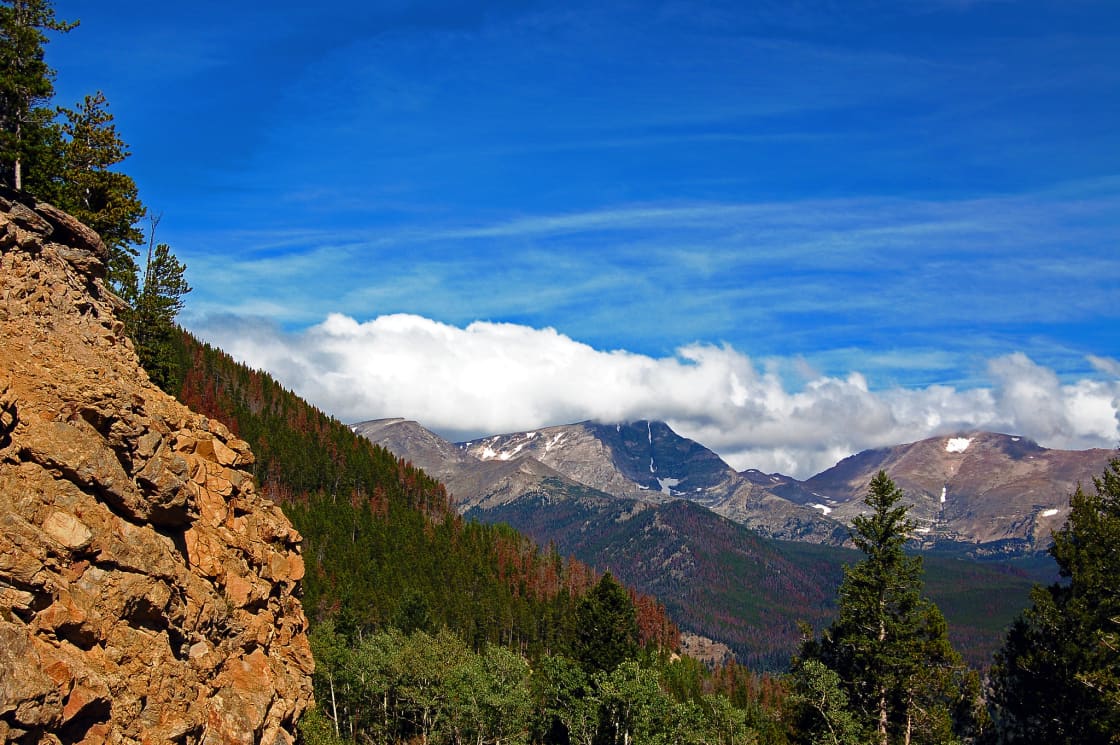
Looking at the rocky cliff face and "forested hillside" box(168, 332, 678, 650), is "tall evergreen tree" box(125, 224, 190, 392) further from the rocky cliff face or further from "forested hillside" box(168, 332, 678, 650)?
"forested hillside" box(168, 332, 678, 650)

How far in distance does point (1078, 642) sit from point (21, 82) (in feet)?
237

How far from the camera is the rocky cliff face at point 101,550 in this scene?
1013 inches

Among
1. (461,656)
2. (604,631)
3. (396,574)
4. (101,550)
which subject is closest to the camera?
(101,550)

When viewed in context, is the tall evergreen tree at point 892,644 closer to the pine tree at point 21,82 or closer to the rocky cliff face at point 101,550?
the rocky cliff face at point 101,550

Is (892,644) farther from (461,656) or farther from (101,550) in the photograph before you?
(461,656)

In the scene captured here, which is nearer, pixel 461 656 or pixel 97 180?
pixel 97 180

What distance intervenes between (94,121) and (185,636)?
41.6 meters

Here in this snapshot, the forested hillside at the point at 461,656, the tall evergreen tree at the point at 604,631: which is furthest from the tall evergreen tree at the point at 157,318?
the tall evergreen tree at the point at 604,631

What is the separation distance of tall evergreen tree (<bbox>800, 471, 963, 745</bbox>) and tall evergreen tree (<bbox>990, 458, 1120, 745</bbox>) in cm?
476

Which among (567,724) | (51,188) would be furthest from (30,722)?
(567,724)

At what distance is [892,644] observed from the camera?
52.4 meters

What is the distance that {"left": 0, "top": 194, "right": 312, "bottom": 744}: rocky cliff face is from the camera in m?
25.7

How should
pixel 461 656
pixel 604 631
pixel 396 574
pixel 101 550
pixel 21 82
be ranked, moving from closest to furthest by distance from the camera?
1. pixel 101 550
2. pixel 21 82
3. pixel 604 631
4. pixel 461 656
5. pixel 396 574

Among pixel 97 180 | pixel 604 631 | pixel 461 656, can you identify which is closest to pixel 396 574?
pixel 461 656
